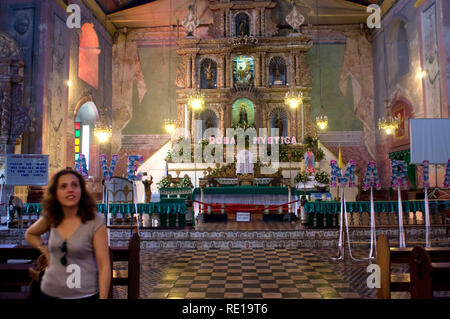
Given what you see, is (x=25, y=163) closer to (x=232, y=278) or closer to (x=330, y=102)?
(x=232, y=278)

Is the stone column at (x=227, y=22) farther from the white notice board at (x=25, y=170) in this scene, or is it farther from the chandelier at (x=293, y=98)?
the white notice board at (x=25, y=170)

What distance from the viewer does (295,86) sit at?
48.8 ft

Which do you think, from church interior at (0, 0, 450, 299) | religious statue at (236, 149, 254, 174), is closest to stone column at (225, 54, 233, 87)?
church interior at (0, 0, 450, 299)

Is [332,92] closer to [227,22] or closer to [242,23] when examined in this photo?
[242,23]

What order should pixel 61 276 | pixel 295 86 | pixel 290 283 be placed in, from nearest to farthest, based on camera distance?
pixel 61 276
pixel 290 283
pixel 295 86

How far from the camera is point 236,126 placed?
575 inches

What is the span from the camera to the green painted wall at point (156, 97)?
51.4ft

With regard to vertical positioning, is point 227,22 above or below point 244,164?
above

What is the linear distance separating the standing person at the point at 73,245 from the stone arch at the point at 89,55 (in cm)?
1245

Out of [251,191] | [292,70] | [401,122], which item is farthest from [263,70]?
[251,191]

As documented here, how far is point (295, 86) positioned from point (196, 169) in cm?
534

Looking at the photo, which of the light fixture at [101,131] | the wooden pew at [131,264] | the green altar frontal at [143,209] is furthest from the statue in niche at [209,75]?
the wooden pew at [131,264]

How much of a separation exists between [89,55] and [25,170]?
8776 millimetres
